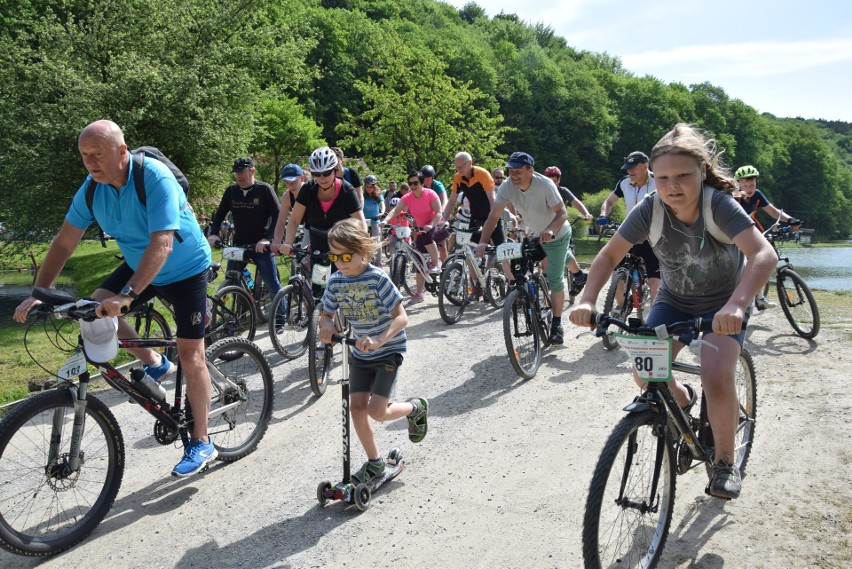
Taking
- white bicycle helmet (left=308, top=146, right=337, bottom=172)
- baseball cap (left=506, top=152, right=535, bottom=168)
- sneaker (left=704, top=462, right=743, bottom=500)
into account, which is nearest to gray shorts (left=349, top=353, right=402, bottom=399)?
sneaker (left=704, top=462, right=743, bottom=500)

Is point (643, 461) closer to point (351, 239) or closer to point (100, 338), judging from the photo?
point (351, 239)

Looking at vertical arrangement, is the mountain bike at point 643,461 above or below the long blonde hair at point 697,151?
below

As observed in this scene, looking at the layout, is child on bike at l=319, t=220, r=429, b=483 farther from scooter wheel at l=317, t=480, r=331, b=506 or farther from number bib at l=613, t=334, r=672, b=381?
number bib at l=613, t=334, r=672, b=381

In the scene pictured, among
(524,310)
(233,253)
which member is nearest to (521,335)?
(524,310)

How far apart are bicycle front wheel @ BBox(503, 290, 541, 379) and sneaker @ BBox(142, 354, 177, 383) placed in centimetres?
335

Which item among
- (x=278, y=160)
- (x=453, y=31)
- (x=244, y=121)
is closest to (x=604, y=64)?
(x=453, y=31)

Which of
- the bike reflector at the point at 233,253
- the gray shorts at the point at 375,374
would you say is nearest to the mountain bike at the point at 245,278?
the bike reflector at the point at 233,253

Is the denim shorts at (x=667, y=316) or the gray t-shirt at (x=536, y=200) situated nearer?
the denim shorts at (x=667, y=316)

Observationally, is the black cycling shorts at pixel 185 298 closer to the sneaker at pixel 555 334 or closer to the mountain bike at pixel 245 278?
the mountain bike at pixel 245 278

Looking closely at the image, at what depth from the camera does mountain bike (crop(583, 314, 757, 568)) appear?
322cm

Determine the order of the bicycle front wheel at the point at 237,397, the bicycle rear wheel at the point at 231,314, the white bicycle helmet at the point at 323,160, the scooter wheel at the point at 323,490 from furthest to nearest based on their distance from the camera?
the bicycle rear wheel at the point at 231,314 → the white bicycle helmet at the point at 323,160 → the bicycle front wheel at the point at 237,397 → the scooter wheel at the point at 323,490

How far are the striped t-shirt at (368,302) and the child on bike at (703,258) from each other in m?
1.43

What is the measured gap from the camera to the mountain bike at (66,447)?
3867 millimetres

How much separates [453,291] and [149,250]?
643 centimetres
